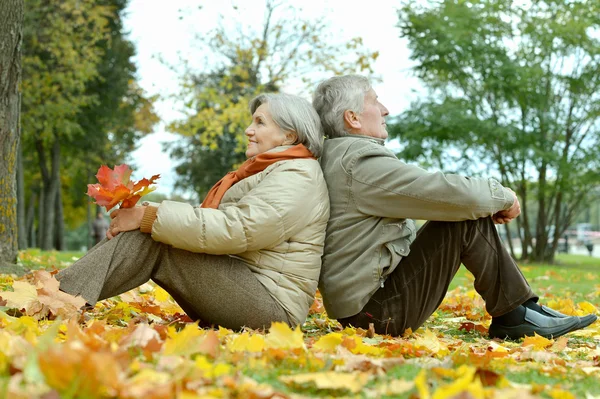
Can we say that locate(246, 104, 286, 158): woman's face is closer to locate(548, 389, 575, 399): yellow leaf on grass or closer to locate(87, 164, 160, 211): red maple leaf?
locate(87, 164, 160, 211): red maple leaf

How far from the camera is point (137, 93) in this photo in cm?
2622

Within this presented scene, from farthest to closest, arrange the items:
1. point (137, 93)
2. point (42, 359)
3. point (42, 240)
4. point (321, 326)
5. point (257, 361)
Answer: point (137, 93), point (42, 240), point (321, 326), point (257, 361), point (42, 359)

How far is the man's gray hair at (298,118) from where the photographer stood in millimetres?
3529

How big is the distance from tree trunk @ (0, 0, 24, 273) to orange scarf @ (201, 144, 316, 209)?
10.7ft

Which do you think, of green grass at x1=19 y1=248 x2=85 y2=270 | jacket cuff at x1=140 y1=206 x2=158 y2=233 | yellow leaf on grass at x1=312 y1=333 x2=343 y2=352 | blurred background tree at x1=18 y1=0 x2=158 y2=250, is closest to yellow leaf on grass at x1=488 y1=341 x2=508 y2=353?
yellow leaf on grass at x1=312 y1=333 x2=343 y2=352

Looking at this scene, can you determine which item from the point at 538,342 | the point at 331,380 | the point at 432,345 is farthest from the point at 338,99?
the point at 331,380

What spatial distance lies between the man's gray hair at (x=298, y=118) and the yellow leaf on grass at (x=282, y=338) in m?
1.19

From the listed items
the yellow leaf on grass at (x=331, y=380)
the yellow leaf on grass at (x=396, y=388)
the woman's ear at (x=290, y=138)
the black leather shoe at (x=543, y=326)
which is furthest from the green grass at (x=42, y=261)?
the yellow leaf on grass at (x=396, y=388)

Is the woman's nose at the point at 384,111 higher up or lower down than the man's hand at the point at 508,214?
higher up

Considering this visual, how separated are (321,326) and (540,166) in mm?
15403

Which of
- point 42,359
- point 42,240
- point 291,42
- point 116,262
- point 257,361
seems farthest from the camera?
point 42,240

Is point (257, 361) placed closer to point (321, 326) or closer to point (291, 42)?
point (321, 326)

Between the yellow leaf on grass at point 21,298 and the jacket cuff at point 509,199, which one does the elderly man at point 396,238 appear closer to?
the jacket cuff at point 509,199

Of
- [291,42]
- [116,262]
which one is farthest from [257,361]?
[291,42]
